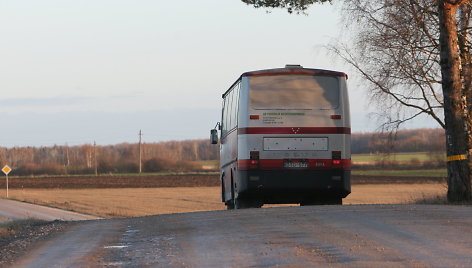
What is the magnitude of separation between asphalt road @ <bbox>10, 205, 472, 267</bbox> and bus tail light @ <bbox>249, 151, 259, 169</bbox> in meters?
3.70

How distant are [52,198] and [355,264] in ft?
208

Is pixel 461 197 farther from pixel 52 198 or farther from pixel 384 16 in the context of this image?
pixel 52 198

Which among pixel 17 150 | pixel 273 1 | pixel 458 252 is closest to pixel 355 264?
pixel 458 252

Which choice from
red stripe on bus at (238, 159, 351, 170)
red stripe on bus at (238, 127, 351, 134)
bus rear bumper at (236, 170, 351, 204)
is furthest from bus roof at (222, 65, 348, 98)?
bus rear bumper at (236, 170, 351, 204)

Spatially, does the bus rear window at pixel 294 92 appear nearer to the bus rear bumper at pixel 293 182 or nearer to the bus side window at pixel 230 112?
the bus rear bumper at pixel 293 182

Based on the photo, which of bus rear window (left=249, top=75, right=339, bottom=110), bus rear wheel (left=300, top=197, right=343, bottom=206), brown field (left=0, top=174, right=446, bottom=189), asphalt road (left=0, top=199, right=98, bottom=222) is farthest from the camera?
brown field (left=0, top=174, right=446, bottom=189)

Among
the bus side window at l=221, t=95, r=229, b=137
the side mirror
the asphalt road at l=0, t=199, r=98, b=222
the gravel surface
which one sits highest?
the bus side window at l=221, t=95, r=229, b=137

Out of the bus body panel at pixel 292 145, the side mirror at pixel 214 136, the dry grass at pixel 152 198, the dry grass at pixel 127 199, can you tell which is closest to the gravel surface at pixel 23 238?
the bus body panel at pixel 292 145

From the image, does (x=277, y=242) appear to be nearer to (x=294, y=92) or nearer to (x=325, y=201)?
(x=294, y=92)

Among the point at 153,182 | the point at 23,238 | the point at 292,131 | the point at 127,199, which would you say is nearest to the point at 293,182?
the point at 292,131

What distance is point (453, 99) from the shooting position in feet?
80.1

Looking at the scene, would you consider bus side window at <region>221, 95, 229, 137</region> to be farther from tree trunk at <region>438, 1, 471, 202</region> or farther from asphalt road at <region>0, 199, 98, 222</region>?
asphalt road at <region>0, 199, 98, 222</region>

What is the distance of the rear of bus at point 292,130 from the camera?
2189cm

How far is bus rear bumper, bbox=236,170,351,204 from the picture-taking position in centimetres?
2198
